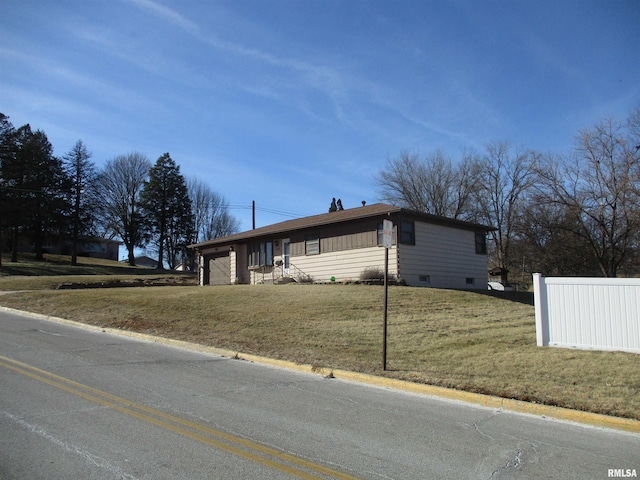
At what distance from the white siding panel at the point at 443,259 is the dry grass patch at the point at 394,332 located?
2.94 meters

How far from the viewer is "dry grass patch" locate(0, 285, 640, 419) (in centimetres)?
752

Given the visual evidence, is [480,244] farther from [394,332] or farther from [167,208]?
[167,208]

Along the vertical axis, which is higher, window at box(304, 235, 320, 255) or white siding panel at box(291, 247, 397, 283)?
window at box(304, 235, 320, 255)

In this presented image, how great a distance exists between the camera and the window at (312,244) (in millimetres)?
24359

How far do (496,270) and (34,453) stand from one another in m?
34.1

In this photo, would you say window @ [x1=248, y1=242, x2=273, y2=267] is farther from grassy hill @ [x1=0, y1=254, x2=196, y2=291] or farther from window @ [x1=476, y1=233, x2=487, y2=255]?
window @ [x1=476, y1=233, x2=487, y2=255]

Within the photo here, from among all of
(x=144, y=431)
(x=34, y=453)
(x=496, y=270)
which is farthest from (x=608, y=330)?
(x=496, y=270)

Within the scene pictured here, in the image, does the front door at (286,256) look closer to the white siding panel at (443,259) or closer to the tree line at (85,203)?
the white siding panel at (443,259)

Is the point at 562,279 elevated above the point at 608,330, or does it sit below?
above

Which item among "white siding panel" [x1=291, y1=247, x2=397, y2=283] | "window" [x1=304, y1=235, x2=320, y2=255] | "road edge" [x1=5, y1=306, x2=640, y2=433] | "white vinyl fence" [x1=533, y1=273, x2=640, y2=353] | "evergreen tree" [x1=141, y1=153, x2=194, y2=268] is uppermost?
"evergreen tree" [x1=141, y1=153, x2=194, y2=268]

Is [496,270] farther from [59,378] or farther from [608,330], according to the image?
[59,378]

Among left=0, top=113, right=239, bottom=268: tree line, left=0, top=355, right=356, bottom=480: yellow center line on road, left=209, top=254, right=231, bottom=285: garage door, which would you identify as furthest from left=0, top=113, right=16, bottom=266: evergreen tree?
left=0, top=355, right=356, bottom=480: yellow center line on road

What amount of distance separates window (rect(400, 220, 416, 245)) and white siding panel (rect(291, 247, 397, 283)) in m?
0.67

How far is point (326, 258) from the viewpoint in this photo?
23.8 m
